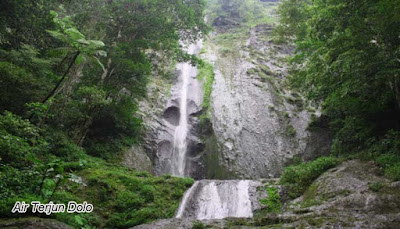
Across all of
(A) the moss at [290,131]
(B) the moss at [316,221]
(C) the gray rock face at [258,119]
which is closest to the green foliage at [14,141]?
(B) the moss at [316,221]

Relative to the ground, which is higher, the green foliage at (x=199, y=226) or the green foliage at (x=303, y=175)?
the green foliage at (x=303, y=175)

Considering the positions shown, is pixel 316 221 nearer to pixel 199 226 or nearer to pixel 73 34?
pixel 199 226

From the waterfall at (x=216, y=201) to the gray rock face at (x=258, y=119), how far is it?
3.62m

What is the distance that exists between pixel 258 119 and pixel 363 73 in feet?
29.7

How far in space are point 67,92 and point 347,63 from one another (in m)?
10.6

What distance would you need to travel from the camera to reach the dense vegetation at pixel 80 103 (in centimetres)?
650

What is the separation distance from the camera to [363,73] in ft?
28.9

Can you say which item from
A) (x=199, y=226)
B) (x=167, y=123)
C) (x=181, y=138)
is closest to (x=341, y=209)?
(x=199, y=226)

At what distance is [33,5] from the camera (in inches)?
412

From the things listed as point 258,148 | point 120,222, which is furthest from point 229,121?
point 120,222

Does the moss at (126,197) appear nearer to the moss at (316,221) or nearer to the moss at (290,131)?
the moss at (316,221)

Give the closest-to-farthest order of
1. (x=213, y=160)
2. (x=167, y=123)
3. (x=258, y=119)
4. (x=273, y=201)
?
1. (x=273, y=201)
2. (x=213, y=160)
3. (x=258, y=119)
4. (x=167, y=123)

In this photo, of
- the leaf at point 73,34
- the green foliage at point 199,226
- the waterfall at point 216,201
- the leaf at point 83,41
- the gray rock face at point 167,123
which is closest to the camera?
the green foliage at point 199,226

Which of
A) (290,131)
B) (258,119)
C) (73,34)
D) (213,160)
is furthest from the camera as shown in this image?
(258,119)
